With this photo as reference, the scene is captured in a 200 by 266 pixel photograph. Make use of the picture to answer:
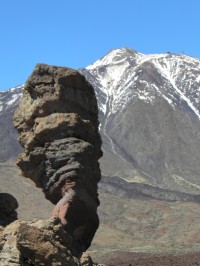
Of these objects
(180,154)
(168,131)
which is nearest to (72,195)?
(180,154)

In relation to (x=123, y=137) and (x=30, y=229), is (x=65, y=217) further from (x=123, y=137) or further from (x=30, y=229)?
(x=123, y=137)

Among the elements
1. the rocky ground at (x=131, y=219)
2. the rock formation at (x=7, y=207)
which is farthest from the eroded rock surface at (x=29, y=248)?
the rocky ground at (x=131, y=219)

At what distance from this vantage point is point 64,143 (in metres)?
16.4

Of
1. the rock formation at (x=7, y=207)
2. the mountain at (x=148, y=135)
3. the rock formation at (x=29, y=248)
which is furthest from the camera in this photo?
the mountain at (x=148, y=135)

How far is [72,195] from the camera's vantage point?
15.8 meters

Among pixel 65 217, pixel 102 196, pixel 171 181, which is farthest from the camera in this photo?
pixel 171 181

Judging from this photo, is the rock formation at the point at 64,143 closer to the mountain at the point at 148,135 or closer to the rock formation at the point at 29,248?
the rock formation at the point at 29,248

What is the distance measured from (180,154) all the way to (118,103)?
42.9m

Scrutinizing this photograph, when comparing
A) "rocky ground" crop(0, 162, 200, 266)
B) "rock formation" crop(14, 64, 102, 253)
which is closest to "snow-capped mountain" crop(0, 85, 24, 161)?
"rocky ground" crop(0, 162, 200, 266)

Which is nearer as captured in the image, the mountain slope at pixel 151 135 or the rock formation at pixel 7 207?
the rock formation at pixel 7 207

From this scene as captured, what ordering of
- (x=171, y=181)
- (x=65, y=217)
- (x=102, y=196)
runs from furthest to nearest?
(x=171, y=181), (x=102, y=196), (x=65, y=217)

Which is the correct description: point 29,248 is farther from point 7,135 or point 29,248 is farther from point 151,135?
point 151,135

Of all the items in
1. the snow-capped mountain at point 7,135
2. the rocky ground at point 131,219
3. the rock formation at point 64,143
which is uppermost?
the snow-capped mountain at point 7,135

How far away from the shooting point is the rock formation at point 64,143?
1595 cm
